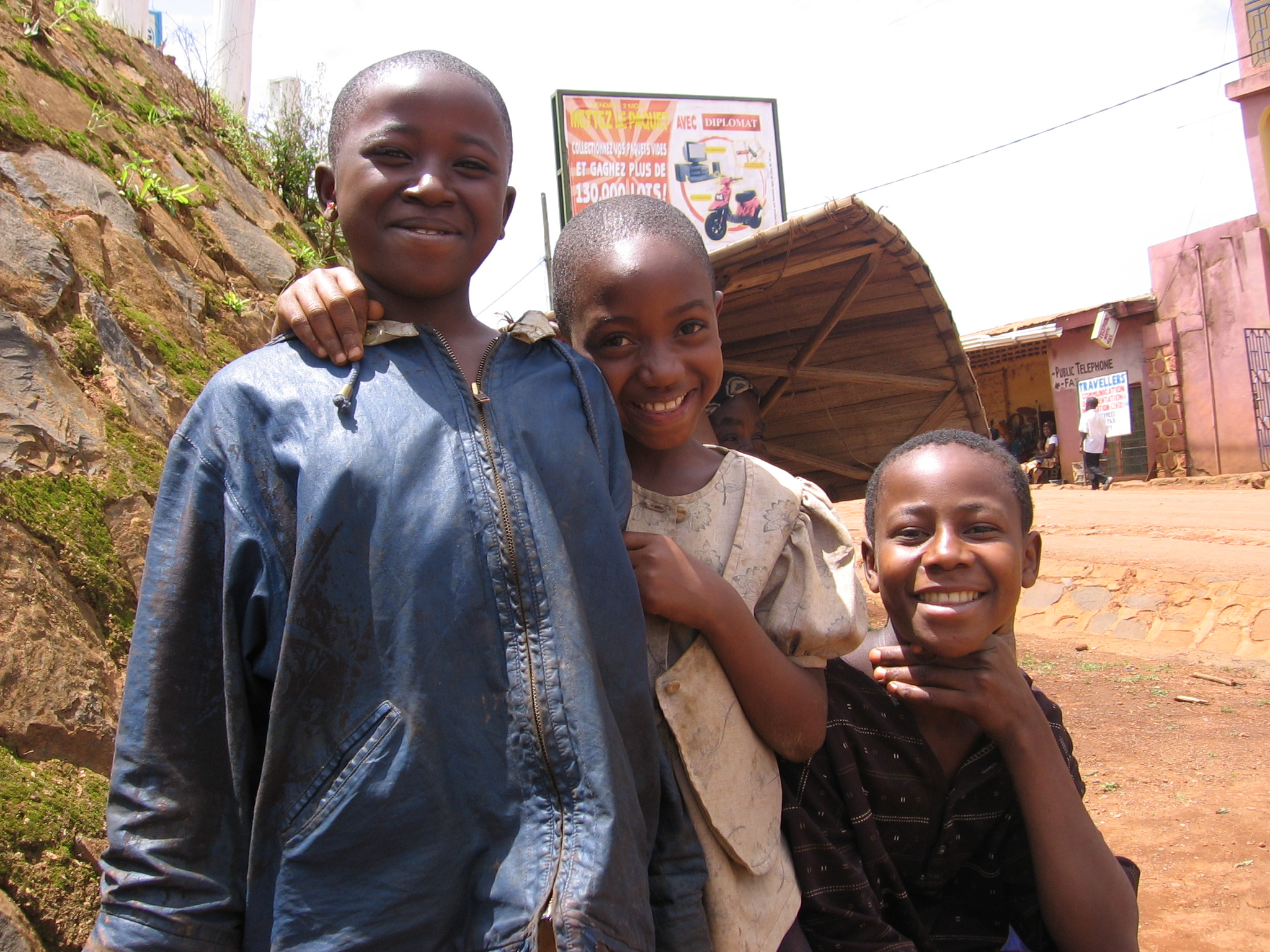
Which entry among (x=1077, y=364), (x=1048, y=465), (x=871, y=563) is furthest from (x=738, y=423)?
(x=1048, y=465)

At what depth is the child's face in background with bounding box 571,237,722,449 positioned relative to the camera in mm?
1588

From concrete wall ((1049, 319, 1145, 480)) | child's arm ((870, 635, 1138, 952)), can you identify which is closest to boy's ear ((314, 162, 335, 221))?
child's arm ((870, 635, 1138, 952))

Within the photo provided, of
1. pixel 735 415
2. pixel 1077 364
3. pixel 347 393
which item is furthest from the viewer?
pixel 1077 364

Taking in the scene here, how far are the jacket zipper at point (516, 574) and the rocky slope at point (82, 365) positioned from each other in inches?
40.3

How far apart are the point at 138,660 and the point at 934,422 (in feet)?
10.5

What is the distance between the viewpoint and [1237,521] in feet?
28.8

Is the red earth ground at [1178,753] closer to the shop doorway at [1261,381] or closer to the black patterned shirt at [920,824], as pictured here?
the black patterned shirt at [920,824]

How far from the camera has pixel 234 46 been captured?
757 cm

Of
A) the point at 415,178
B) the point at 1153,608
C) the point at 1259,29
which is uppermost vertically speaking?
the point at 1259,29

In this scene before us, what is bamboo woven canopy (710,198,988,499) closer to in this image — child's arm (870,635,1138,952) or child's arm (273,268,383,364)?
child's arm (870,635,1138,952)

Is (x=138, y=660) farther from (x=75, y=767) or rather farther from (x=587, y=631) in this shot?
(x=75, y=767)

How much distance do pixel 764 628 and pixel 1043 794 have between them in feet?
1.97

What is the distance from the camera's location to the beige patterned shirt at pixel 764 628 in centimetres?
137

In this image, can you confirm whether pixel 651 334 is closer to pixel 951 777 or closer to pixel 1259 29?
pixel 951 777
